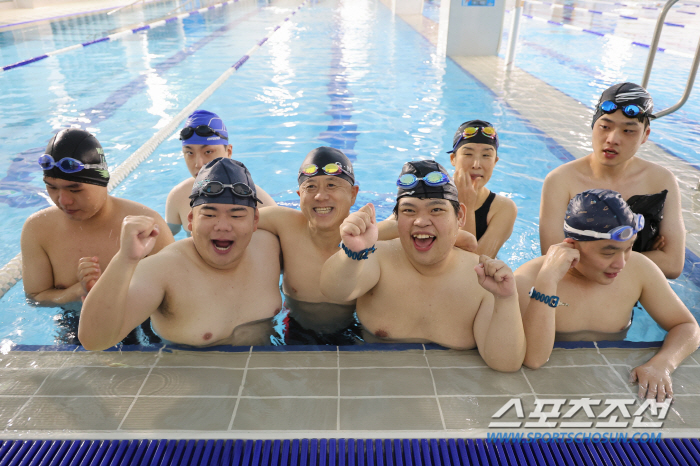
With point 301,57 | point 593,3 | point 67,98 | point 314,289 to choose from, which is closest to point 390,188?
point 314,289

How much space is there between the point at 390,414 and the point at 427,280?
74 centimetres

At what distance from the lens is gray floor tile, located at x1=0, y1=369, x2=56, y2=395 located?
2.13 meters

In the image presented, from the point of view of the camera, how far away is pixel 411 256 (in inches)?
95.4

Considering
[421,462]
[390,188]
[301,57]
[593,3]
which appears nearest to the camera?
[421,462]

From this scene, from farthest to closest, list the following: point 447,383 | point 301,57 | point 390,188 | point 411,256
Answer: point 301,57 < point 390,188 < point 411,256 < point 447,383

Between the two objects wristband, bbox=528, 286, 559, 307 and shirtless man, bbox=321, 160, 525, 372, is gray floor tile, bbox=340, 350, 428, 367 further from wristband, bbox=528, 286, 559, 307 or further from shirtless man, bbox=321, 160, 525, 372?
wristband, bbox=528, 286, 559, 307

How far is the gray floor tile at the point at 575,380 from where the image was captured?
2.18 meters

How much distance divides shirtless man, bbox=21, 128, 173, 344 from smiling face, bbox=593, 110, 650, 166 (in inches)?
109

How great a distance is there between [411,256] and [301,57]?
11897 mm

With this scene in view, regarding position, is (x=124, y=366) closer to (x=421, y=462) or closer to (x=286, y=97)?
(x=421, y=462)

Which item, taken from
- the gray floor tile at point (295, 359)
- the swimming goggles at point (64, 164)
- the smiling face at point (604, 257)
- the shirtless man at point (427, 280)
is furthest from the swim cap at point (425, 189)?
the swimming goggles at point (64, 164)

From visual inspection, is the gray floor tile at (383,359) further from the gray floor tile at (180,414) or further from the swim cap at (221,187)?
the swim cap at (221,187)

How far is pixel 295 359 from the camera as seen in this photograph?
2365 mm

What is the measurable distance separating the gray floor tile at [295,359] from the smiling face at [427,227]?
0.66 metres
